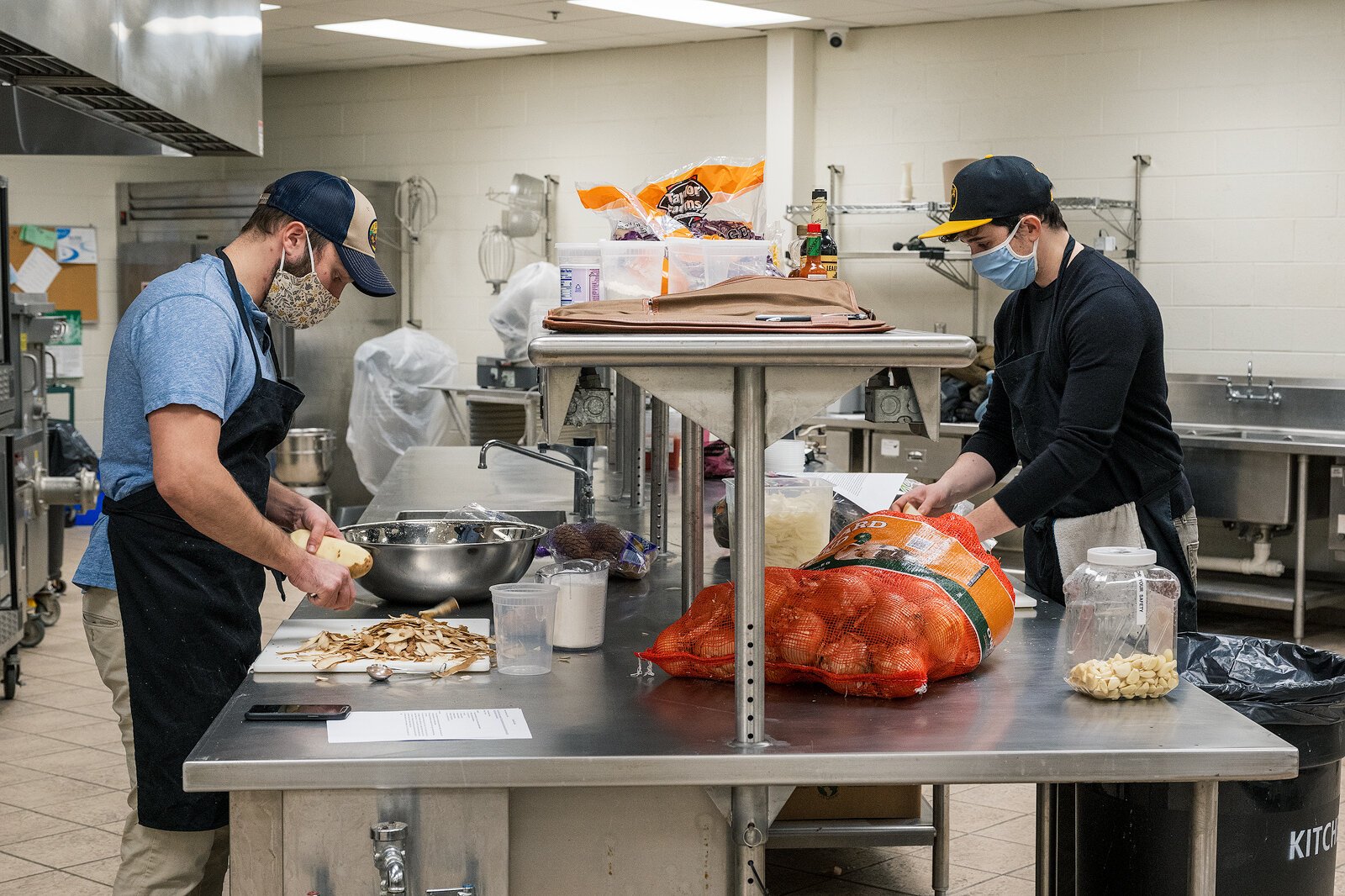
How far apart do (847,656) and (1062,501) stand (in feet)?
3.42

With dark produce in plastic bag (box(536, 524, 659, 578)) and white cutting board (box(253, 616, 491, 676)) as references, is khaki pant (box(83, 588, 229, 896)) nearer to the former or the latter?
white cutting board (box(253, 616, 491, 676))

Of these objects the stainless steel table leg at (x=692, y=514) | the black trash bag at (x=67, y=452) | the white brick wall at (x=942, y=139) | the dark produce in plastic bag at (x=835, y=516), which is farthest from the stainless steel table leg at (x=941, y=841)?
the black trash bag at (x=67, y=452)

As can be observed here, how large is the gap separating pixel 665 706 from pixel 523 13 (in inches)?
228

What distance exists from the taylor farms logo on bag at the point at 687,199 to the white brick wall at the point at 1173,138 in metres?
4.53

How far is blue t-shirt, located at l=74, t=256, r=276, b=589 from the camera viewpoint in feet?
6.31

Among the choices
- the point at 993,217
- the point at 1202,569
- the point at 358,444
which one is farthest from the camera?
the point at 358,444

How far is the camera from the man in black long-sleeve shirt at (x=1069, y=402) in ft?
8.25

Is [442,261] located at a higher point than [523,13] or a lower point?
lower

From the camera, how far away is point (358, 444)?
7.96m

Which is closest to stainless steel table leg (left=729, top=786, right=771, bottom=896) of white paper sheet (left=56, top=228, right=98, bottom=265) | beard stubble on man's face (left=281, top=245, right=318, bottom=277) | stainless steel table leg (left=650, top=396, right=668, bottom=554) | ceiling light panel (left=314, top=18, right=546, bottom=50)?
beard stubble on man's face (left=281, top=245, right=318, bottom=277)

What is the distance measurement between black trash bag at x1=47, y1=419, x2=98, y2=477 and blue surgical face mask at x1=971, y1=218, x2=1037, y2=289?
4.28 meters

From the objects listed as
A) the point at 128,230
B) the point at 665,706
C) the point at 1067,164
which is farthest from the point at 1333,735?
the point at 128,230

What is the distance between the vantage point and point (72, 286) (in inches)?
332

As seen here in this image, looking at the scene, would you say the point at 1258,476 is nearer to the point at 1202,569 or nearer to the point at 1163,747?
the point at 1202,569
